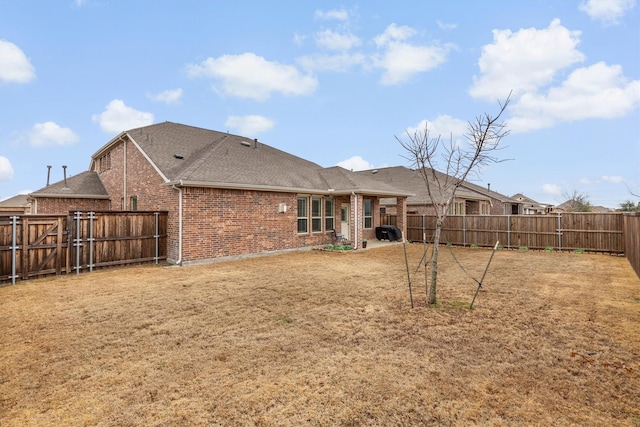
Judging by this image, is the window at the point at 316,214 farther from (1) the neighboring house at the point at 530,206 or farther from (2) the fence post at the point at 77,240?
(1) the neighboring house at the point at 530,206

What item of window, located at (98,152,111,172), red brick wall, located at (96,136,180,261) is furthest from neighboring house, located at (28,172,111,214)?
window, located at (98,152,111,172)

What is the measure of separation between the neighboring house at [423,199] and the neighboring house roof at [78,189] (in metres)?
16.5

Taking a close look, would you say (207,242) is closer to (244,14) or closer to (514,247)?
(244,14)

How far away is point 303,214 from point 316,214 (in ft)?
2.77

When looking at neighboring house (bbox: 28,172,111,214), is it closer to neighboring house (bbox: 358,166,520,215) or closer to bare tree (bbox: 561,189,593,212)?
neighboring house (bbox: 358,166,520,215)

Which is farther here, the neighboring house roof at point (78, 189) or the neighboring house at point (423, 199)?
the neighboring house at point (423, 199)

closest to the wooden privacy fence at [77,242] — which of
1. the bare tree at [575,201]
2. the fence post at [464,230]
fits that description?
the fence post at [464,230]

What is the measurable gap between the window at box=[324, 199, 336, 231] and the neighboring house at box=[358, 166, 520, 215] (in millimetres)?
5766

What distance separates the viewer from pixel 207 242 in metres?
10.4

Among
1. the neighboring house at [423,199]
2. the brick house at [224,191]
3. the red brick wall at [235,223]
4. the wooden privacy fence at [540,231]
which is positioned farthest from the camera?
the neighboring house at [423,199]

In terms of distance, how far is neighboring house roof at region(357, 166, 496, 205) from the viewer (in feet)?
66.5

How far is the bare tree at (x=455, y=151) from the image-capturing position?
18.4 feet

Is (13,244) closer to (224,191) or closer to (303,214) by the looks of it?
(224,191)

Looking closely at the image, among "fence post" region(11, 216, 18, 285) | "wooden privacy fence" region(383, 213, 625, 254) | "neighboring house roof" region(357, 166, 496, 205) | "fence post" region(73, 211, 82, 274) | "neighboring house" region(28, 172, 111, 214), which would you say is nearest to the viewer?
"fence post" region(11, 216, 18, 285)
